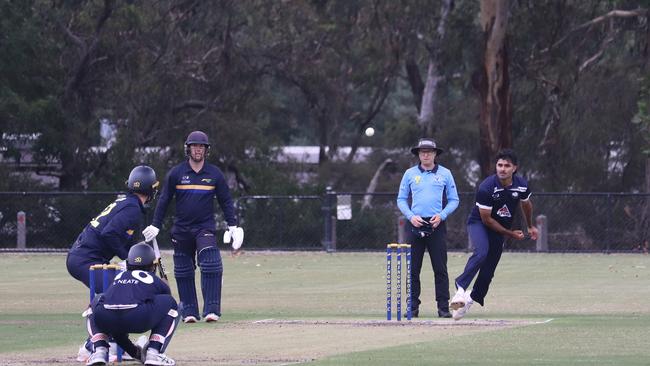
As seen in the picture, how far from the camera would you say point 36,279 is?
2562cm

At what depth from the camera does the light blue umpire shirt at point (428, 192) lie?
641 inches

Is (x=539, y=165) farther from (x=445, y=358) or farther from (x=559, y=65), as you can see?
(x=445, y=358)

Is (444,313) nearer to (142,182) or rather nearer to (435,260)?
(435,260)

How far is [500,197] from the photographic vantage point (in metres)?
15.4

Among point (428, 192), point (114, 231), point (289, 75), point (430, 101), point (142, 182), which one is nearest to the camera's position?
point (114, 231)

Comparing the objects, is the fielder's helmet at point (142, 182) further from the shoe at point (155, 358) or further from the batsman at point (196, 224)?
the batsman at point (196, 224)

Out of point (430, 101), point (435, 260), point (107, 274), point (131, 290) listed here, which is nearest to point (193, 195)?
point (435, 260)

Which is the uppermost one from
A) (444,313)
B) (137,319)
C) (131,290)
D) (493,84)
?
(493,84)

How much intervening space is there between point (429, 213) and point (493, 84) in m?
24.7

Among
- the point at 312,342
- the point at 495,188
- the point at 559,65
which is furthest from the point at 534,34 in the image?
the point at 312,342

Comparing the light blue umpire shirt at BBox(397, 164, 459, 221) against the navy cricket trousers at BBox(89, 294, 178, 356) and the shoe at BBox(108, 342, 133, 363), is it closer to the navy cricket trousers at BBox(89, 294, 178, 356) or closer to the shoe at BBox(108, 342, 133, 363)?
the shoe at BBox(108, 342, 133, 363)

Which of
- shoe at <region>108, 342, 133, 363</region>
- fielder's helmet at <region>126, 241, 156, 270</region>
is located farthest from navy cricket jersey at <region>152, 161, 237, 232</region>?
fielder's helmet at <region>126, 241, 156, 270</region>

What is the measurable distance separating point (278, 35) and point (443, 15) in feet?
23.2

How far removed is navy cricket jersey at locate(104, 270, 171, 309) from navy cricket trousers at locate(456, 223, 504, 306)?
517cm
